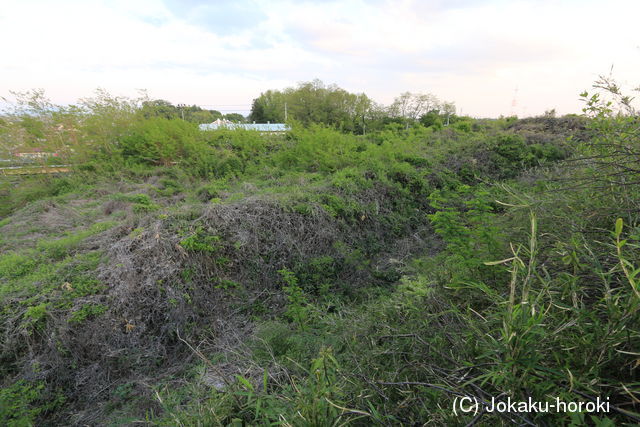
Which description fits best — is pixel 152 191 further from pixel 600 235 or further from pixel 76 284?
pixel 600 235

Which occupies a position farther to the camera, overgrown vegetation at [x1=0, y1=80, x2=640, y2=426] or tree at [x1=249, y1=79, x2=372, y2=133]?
tree at [x1=249, y1=79, x2=372, y2=133]

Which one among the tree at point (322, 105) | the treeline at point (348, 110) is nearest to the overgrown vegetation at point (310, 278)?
the treeline at point (348, 110)

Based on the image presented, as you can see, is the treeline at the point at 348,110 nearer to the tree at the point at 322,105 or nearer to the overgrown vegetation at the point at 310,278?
the tree at the point at 322,105

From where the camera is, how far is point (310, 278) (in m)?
4.30

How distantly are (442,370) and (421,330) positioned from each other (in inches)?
15.9

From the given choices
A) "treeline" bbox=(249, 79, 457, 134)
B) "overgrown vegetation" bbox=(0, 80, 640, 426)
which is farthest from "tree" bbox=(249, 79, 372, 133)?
"overgrown vegetation" bbox=(0, 80, 640, 426)

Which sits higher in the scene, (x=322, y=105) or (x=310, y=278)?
(x=322, y=105)

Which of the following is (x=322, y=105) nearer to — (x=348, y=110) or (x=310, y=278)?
(x=348, y=110)

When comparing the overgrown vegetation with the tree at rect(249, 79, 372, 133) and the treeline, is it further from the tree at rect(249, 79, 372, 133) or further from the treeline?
the tree at rect(249, 79, 372, 133)

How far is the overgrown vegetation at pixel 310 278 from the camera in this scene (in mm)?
960

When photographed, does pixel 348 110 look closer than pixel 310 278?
No

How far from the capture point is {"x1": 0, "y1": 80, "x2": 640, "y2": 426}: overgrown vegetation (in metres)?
0.96

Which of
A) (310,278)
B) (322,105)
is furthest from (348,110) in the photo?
(310,278)

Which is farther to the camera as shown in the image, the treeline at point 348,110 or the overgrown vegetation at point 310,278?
the treeline at point 348,110
